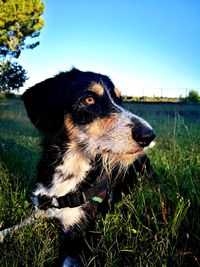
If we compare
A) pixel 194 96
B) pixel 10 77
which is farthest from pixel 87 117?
pixel 194 96

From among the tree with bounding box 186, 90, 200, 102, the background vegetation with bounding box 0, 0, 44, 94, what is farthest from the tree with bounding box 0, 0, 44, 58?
the tree with bounding box 186, 90, 200, 102

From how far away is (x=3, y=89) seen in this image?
3212 centimetres

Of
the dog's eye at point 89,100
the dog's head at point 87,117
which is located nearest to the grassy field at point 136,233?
the dog's head at point 87,117

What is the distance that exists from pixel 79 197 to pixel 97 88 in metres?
1.12

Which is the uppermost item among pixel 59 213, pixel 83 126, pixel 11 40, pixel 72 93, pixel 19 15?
pixel 19 15

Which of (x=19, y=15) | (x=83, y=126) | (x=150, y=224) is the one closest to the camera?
(x=150, y=224)

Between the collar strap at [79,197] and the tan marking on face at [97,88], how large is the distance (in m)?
0.88

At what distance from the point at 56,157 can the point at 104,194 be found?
63 centimetres

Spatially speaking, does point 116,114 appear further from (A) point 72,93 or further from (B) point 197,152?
(B) point 197,152

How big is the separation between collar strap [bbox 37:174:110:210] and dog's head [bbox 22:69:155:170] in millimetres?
246

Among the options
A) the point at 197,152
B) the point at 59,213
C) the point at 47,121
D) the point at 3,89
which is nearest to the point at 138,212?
the point at 59,213

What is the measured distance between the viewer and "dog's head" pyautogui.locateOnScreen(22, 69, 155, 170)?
10.8ft

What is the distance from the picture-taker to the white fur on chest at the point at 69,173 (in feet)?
11.9

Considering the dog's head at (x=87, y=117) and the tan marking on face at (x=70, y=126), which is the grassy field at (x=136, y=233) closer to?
the dog's head at (x=87, y=117)
